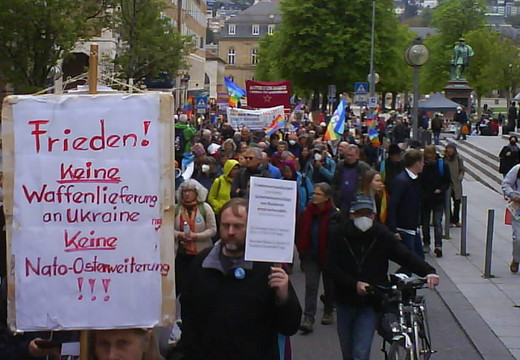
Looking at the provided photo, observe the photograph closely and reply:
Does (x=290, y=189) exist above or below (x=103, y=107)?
below

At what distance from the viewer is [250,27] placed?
152 m

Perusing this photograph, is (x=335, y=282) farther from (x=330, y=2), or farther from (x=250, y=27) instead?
(x=250, y=27)

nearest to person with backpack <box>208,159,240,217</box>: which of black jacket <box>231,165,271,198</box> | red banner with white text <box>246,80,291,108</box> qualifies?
black jacket <box>231,165,271,198</box>

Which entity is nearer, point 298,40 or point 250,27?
point 298,40

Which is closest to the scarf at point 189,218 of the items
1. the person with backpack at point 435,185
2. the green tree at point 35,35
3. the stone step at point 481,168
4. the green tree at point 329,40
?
the person with backpack at point 435,185

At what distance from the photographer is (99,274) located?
4.68 meters

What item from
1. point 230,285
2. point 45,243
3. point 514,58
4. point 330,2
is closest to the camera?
point 45,243

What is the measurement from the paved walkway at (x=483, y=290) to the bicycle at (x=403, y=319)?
7.87ft

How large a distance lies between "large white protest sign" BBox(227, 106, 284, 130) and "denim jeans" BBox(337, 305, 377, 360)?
1880 cm

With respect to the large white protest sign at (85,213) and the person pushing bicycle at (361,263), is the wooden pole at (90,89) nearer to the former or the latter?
the large white protest sign at (85,213)

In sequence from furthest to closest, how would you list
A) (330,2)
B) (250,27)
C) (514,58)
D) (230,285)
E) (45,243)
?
(250,27) → (514,58) → (330,2) → (230,285) → (45,243)

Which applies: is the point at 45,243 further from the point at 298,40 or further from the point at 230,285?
the point at 298,40

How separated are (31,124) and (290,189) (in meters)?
1.37

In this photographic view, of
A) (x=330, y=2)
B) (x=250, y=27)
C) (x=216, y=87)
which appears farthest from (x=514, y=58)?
(x=250, y=27)
